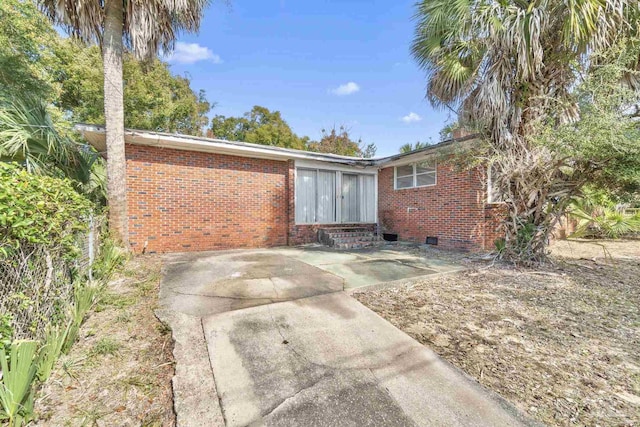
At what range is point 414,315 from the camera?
3311mm

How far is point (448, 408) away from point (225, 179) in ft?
24.7

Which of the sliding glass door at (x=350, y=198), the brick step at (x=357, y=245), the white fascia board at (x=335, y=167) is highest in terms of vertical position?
the white fascia board at (x=335, y=167)

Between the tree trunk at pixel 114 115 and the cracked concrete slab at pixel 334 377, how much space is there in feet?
14.2

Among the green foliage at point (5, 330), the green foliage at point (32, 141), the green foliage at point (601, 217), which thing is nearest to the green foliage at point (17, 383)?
the green foliage at point (5, 330)

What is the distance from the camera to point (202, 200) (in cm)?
756

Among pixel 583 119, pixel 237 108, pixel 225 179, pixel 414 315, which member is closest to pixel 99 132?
pixel 225 179

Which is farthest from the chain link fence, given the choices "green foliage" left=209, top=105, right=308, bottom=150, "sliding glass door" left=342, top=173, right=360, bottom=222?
"green foliage" left=209, top=105, right=308, bottom=150

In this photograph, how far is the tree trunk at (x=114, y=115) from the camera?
5613 millimetres

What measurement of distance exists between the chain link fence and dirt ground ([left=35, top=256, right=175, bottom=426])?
1.30 feet

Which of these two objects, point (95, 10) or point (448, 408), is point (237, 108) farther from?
point (448, 408)

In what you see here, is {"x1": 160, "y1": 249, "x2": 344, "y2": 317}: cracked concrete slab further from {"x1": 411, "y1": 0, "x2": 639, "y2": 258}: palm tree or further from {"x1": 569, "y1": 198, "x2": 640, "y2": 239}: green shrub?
{"x1": 569, "y1": 198, "x2": 640, "y2": 239}: green shrub

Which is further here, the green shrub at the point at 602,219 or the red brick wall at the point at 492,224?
the red brick wall at the point at 492,224

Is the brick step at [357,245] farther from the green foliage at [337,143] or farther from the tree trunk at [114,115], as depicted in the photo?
the green foliage at [337,143]

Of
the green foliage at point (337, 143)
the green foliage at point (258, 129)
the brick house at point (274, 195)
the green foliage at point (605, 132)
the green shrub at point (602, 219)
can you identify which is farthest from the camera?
the green foliage at point (337, 143)
